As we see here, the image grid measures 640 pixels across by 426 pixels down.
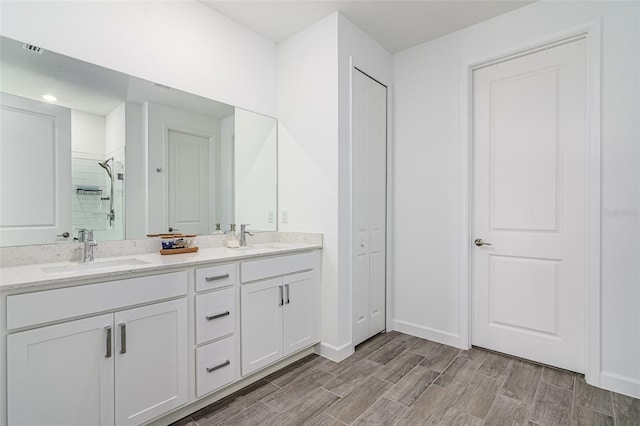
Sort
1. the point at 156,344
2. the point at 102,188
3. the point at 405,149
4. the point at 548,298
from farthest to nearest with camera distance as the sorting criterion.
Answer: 1. the point at 405,149
2. the point at 548,298
3. the point at 102,188
4. the point at 156,344

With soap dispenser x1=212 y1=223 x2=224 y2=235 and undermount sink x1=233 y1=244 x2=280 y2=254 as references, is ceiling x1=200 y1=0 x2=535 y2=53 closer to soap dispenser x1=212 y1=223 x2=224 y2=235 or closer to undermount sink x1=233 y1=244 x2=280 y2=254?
soap dispenser x1=212 y1=223 x2=224 y2=235

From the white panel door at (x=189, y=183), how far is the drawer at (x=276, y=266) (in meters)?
0.63

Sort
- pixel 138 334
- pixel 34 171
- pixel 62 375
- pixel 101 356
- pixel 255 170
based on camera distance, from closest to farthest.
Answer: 1. pixel 62 375
2. pixel 101 356
3. pixel 138 334
4. pixel 34 171
5. pixel 255 170

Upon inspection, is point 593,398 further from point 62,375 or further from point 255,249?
point 62,375

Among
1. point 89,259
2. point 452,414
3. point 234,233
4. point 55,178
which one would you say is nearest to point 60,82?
point 55,178

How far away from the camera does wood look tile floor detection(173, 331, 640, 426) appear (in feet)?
5.67

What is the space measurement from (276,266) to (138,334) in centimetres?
92

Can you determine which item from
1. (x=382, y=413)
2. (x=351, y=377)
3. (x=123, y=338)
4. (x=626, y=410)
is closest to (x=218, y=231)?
(x=123, y=338)

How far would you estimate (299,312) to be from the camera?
2361mm

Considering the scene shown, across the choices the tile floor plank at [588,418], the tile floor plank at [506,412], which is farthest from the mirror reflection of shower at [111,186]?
the tile floor plank at [588,418]

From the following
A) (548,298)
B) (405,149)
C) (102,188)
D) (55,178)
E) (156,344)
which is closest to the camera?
(156,344)

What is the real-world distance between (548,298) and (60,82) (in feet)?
11.5

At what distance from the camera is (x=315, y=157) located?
8.44 feet

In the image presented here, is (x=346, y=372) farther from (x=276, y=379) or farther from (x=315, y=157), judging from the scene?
(x=315, y=157)
